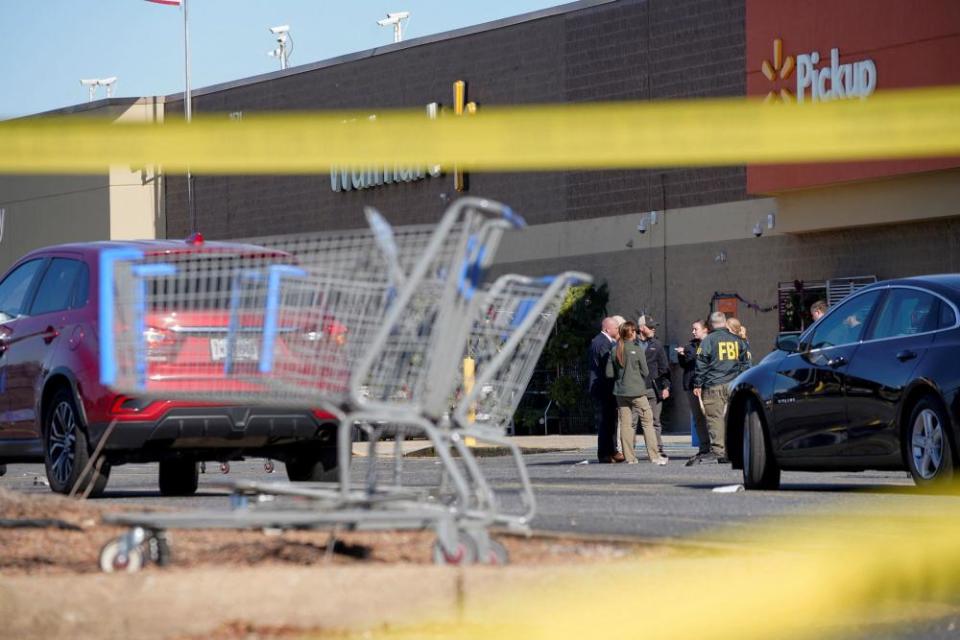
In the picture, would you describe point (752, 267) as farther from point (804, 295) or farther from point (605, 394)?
point (605, 394)

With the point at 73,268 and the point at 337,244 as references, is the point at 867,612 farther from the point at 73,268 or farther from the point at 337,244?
the point at 73,268

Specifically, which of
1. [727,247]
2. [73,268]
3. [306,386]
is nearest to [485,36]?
[727,247]

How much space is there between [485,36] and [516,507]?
27811mm

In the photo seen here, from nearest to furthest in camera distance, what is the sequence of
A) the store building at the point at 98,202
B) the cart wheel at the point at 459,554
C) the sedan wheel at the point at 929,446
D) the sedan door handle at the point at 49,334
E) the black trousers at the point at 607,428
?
the cart wheel at the point at 459,554, the sedan wheel at the point at 929,446, the sedan door handle at the point at 49,334, the black trousers at the point at 607,428, the store building at the point at 98,202

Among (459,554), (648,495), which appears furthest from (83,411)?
(459,554)

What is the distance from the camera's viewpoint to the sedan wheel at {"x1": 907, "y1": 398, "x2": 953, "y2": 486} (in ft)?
34.8

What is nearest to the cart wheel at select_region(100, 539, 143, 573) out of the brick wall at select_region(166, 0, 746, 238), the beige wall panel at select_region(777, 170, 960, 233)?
the beige wall panel at select_region(777, 170, 960, 233)

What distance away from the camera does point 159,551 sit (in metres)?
6.25

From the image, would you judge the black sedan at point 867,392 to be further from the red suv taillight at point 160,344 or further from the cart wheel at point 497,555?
the red suv taillight at point 160,344

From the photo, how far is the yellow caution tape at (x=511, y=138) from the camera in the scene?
1247 cm

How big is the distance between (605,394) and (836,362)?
29.1 ft

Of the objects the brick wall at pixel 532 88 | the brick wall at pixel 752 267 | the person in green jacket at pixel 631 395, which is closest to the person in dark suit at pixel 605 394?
the person in green jacket at pixel 631 395

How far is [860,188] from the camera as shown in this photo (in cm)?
2808

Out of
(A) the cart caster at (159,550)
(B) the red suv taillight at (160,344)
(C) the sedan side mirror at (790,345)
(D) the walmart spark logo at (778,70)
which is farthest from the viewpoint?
(D) the walmart spark logo at (778,70)
